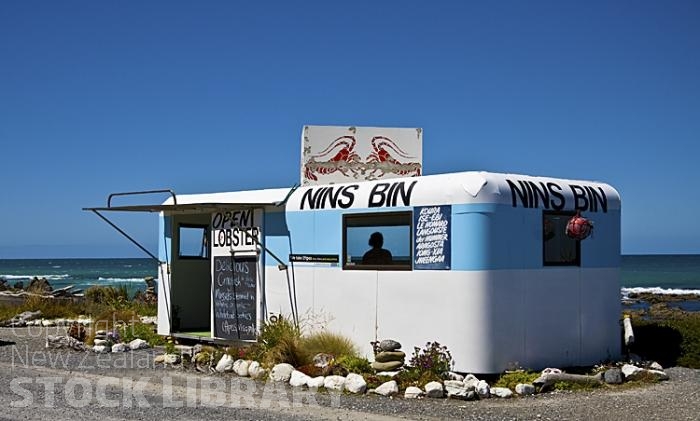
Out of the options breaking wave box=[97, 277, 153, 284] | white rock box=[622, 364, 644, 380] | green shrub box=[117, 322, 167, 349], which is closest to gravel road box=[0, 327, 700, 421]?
white rock box=[622, 364, 644, 380]

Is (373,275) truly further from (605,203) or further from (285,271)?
(605,203)

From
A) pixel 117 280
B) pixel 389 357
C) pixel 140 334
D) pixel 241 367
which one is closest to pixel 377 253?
pixel 389 357

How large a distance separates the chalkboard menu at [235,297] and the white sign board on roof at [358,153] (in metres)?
1.95

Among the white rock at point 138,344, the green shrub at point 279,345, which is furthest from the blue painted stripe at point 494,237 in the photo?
the white rock at point 138,344

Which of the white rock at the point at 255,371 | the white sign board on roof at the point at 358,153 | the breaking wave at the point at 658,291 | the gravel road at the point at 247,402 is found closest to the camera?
the gravel road at the point at 247,402

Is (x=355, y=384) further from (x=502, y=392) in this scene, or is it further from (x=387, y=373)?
(x=502, y=392)

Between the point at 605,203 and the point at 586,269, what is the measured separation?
1132mm

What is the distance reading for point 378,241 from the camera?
14664 millimetres

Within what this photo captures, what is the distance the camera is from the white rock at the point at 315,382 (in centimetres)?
1287

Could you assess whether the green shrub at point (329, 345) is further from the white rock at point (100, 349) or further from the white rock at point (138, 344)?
the white rock at point (100, 349)

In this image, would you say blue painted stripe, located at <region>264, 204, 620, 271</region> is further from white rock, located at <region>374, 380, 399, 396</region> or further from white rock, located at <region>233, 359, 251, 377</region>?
white rock, located at <region>233, 359, 251, 377</region>

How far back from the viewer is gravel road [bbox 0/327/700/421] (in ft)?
36.1

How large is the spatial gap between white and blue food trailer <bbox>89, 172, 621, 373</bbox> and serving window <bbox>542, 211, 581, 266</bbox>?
2cm

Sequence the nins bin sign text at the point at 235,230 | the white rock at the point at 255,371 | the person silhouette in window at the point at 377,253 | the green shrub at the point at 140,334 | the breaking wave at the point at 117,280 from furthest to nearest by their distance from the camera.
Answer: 1. the breaking wave at the point at 117,280
2. the green shrub at the point at 140,334
3. the nins bin sign text at the point at 235,230
4. the person silhouette in window at the point at 377,253
5. the white rock at the point at 255,371
